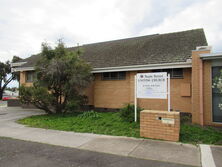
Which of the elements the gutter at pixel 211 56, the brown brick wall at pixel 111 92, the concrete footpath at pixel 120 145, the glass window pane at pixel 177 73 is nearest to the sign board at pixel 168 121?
the concrete footpath at pixel 120 145

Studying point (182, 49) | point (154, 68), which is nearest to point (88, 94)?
Answer: point (154, 68)

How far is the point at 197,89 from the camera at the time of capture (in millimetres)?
7660

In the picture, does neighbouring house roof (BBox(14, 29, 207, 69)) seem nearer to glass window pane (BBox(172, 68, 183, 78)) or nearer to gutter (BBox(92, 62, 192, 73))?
gutter (BBox(92, 62, 192, 73))

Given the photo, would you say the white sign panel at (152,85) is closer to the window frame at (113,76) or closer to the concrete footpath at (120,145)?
the concrete footpath at (120,145)

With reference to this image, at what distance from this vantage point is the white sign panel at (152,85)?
7109 millimetres

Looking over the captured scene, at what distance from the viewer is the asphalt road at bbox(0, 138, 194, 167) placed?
155 inches

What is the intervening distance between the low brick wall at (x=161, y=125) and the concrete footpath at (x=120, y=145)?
316mm

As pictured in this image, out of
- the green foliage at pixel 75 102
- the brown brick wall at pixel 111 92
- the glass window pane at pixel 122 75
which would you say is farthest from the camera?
the glass window pane at pixel 122 75

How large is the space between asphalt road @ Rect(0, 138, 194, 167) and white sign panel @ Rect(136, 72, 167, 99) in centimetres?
355

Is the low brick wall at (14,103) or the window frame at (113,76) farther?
the low brick wall at (14,103)

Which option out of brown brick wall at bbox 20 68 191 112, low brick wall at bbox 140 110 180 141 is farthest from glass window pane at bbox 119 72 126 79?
low brick wall at bbox 140 110 180 141

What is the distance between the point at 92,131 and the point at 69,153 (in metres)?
2.31

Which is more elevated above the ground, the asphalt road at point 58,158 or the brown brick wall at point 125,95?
the brown brick wall at point 125,95

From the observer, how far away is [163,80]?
23.4 ft
